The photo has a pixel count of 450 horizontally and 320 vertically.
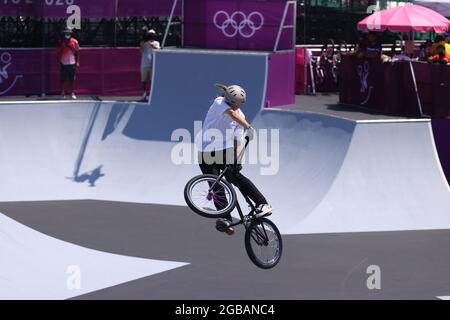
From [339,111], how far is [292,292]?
31.8ft

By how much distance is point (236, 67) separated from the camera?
85.6 ft

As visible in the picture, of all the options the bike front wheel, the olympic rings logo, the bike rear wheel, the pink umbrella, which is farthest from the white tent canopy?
the bike rear wheel

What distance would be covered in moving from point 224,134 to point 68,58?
48.8ft

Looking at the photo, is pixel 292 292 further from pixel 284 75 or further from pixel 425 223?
pixel 284 75

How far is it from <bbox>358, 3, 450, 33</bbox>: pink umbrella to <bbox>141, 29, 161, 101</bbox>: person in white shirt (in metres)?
5.69

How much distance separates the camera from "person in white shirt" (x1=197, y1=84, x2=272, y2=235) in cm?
1496

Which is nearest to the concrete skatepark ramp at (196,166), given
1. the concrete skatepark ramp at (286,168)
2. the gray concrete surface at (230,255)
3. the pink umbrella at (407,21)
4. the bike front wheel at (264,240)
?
the concrete skatepark ramp at (286,168)

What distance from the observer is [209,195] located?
1522 centimetres

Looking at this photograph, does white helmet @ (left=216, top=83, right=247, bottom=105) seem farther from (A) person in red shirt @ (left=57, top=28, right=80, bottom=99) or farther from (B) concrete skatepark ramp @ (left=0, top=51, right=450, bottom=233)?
(A) person in red shirt @ (left=57, top=28, right=80, bottom=99)

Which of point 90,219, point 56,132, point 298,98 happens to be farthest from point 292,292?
point 298,98

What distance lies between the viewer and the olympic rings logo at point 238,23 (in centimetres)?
2831

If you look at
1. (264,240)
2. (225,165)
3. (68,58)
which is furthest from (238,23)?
(225,165)

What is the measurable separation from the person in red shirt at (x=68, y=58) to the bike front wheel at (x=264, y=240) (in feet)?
45.3

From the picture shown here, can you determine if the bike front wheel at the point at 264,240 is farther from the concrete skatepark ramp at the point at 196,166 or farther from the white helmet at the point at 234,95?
the concrete skatepark ramp at the point at 196,166
